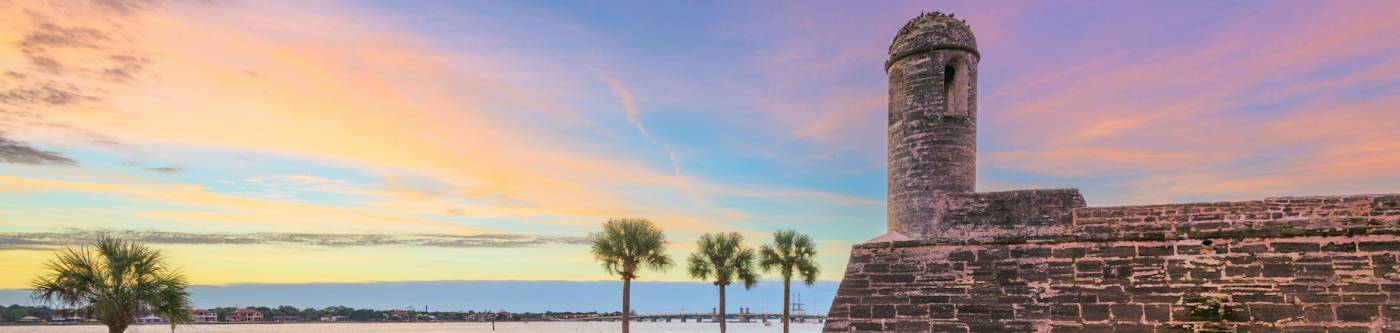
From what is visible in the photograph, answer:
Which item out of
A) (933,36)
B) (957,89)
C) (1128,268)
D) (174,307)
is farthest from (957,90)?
(174,307)

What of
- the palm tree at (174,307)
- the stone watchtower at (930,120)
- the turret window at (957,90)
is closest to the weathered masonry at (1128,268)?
the stone watchtower at (930,120)

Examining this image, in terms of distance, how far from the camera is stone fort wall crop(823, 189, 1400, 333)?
8.84 metres

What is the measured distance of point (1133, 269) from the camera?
9789 millimetres

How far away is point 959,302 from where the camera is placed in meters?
10.5

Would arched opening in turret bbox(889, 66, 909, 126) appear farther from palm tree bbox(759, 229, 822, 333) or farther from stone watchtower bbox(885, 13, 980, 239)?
palm tree bbox(759, 229, 822, 333)

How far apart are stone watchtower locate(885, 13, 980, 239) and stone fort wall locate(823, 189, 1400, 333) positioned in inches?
49.5

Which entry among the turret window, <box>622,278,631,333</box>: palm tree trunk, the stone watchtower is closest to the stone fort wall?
the stone watchtower

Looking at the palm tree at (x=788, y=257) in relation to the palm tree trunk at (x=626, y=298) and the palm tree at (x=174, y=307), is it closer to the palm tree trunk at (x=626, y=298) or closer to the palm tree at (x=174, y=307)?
the palm tree trunk at (x=626, y=298)

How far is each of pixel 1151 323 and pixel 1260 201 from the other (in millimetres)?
2196

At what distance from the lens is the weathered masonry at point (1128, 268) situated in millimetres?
8844

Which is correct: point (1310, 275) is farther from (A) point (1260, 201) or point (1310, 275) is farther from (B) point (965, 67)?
(B) point (965, 67)

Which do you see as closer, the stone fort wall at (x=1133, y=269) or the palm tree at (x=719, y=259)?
the stone fort wall at (x=1133, y=269)

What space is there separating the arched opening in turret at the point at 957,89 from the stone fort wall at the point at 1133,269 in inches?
94.0

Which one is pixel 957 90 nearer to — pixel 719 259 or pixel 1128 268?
pixel 1128 268
